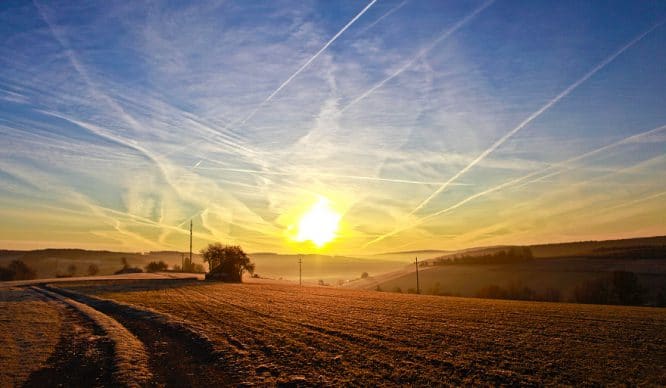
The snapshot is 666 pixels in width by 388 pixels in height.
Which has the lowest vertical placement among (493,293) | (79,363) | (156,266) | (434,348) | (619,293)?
(493,293)

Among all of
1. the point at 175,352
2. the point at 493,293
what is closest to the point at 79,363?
the point at 175,352

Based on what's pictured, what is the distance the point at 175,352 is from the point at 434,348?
35.7 ft

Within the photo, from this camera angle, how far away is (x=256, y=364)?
1429 cm

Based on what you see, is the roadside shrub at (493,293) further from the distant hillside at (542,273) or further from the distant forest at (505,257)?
the distant forest at (505,257)

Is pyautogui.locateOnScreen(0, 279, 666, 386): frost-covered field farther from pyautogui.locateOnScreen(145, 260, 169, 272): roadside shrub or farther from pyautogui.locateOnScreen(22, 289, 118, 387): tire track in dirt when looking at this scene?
pyautogui.locateOnScreen(145, 260, 169, 272): roadside shrub

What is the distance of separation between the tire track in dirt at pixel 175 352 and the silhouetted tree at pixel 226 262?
187 feet

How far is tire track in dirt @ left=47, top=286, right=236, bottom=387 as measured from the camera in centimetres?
1273

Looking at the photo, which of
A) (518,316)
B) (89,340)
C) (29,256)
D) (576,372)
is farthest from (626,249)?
(29,256)

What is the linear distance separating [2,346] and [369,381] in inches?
649

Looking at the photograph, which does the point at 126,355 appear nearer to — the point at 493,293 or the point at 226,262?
the point at 226,262

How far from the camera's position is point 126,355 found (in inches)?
608

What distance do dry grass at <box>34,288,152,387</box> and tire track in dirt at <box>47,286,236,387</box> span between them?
230 millimetres

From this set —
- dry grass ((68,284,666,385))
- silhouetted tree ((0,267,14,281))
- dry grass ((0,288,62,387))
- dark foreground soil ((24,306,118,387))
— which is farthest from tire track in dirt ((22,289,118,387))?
silhouetted tree ((0,267,14,281))

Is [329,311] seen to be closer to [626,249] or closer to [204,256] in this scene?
[204,256]
